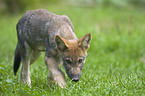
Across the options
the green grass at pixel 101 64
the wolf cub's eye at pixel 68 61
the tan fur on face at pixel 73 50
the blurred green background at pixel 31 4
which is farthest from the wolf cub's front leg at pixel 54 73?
the blurred green background at pixel 31 4

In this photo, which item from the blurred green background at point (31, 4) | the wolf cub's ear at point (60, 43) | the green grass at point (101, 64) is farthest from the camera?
the blurred green background at point (31, 4)

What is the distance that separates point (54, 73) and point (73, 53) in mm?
656

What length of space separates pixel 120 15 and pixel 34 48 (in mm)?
15843

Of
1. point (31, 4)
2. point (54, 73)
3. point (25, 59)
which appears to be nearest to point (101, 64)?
point (25, 59)

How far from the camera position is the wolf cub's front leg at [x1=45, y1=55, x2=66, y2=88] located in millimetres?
5179

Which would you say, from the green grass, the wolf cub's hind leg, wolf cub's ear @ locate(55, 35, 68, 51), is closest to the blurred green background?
the green grass

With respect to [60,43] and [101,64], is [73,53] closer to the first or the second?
[60,43]

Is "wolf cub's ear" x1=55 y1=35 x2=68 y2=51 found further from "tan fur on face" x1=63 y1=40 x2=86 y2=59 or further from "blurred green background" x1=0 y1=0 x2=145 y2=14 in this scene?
"blurred green background" x1=0 y1=0 x2=145 y2=14

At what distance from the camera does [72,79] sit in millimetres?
4945

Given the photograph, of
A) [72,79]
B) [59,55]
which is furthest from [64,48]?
[72,79]

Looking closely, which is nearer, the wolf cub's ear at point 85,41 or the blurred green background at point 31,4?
the wolf cub's ear at point 85,41

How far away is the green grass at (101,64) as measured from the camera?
187 inches

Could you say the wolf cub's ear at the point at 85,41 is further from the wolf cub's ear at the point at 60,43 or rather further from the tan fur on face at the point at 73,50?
the wolf cub's ear at the point at 60,43

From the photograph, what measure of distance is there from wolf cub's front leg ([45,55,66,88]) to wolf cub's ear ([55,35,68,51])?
40 centimetres
